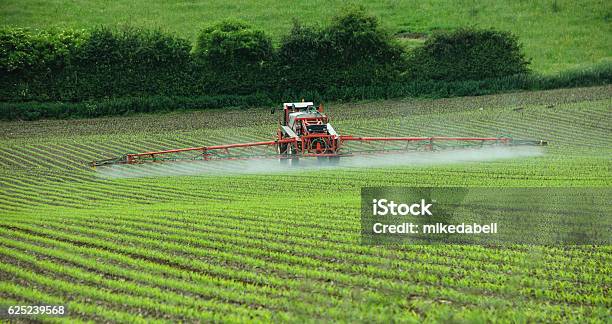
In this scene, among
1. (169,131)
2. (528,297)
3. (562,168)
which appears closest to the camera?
(528,297)

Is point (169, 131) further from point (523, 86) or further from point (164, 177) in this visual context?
point (523, 86)

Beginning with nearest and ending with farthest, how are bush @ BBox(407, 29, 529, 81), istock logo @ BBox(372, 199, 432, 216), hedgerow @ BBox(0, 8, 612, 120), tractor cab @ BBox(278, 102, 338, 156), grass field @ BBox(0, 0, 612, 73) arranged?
istock logo @ BBox(372, 199, 432, 216)
tractor cab @ BBox(278, 102, 338, 156)
hedgerow @ BBox(0, 8, 612, 120)
bush @ BBox(407, 29, 529, 81)
grass field @ BBox(0, 0, 612, 73)

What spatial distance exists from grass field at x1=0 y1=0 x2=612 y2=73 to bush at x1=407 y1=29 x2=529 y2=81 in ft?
23.8

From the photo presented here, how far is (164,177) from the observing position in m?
29.5

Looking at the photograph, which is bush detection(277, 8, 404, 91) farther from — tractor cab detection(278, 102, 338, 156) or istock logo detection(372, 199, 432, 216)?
istock logo detection(372, 199, 432, 216)

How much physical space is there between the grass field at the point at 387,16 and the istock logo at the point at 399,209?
41269 millimetres

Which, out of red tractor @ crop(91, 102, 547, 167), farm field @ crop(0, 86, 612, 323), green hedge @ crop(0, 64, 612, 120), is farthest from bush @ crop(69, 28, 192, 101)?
red tractor @ crop(91, 102, 547, 167)

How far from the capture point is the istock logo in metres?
18.7

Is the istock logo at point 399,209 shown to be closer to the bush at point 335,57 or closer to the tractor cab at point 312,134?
the tractor cab at point 312,134

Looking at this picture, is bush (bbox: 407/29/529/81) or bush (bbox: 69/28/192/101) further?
bush (bbox: 407/29/529/81)

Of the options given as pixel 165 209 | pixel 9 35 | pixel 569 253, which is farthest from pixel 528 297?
pixel 9 35

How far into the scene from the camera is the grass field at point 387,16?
6272cm

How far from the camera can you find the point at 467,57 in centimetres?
5253

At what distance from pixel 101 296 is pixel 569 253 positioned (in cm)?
941
